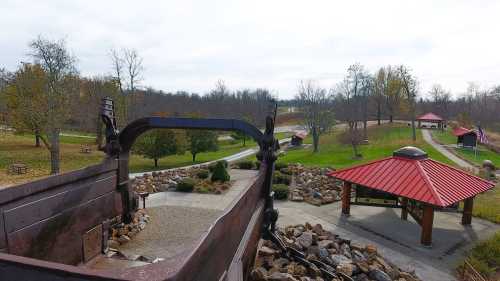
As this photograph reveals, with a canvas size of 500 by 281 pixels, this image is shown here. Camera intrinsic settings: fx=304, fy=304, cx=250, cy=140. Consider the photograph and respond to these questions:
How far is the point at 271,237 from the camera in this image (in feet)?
26.2

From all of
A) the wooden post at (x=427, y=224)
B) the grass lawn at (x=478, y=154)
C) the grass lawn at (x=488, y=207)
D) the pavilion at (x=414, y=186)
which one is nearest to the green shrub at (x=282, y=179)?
the pavilion at (x=414, y=186)

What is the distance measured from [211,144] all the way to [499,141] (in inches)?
1357

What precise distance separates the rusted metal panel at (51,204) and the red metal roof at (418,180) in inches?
346

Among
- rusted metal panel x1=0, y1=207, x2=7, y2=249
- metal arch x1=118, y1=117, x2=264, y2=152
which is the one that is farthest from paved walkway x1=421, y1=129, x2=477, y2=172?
rusted metal panel x1=0, y1=207, x2=7, y2=249

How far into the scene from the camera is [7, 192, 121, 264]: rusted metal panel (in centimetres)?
546

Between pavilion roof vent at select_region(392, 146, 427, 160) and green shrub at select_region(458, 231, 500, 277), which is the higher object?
pavilion roof vent at select_region(392, 146, 427, 160)

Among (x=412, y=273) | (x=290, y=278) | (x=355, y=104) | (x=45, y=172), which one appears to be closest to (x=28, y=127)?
(x=45, y=172)

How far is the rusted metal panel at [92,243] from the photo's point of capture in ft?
23.5

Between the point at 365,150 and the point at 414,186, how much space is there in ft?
85.3

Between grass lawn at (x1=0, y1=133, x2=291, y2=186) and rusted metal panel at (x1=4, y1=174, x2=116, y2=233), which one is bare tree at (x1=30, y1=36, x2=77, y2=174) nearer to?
grass lawn at (x1=0, y1=133, x2=291, y2=186)

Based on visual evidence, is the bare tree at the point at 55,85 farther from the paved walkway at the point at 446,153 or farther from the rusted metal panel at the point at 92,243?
the paved walkway at the point at 446,153

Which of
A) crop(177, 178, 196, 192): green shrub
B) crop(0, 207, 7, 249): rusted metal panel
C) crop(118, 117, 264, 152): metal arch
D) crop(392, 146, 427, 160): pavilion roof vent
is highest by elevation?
crop(118, 117, 264, 152): metal arch

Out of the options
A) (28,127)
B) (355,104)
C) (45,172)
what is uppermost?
(355,104)

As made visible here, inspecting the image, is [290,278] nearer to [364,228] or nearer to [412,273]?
[412,273]
